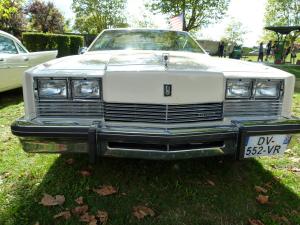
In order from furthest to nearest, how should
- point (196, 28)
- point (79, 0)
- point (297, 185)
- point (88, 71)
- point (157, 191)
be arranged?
point (79, 0), point (196, 28), point (297, 185), point (157, 191), point (88, 71)

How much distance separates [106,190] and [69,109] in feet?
2.49

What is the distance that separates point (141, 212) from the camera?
2232mm

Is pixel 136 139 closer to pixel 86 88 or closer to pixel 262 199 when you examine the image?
pixel 86 88

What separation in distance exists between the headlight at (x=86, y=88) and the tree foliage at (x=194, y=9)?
83.0 ft

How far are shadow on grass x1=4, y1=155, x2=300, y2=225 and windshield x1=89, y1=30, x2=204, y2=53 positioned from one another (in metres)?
1.49

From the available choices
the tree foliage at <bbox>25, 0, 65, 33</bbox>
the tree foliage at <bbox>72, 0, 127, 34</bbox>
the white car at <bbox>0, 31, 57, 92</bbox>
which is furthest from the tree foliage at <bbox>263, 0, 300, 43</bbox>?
the white car at <bbox>0, 31, 57, 92</bbox>

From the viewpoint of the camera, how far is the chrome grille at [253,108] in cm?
237

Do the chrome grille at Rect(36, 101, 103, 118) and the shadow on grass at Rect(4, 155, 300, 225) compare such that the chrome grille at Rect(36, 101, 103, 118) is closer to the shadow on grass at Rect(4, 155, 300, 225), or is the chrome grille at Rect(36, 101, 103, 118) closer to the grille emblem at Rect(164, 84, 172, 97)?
the grille emblem at Rect(164, 84, 172, 97)

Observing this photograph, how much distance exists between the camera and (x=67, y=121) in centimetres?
221

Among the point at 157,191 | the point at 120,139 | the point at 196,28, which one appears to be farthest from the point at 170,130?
the point at 196,28

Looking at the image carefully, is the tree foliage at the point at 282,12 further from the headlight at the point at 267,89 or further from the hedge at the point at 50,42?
the headlight at the point at 267,89

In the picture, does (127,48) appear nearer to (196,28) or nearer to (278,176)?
(278,176)

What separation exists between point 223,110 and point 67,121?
1.20 meters

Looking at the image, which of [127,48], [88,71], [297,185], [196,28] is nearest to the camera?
[88,71]
